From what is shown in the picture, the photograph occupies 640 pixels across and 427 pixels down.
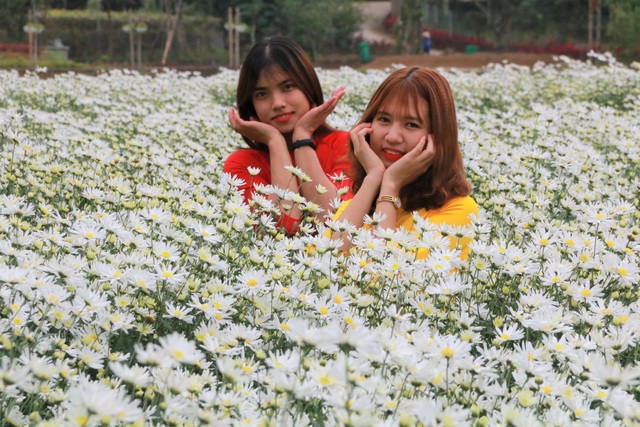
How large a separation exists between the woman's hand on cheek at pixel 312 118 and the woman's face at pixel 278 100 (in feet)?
0.22

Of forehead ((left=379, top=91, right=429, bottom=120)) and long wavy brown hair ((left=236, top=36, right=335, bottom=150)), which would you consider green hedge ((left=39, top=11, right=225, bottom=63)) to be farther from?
forehead ((left=379, top=91, right=429, bottom=120))

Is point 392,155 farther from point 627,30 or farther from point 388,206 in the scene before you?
point 627,30

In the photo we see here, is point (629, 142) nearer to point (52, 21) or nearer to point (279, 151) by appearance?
point (279, 151)

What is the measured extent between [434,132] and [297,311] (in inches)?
48.8

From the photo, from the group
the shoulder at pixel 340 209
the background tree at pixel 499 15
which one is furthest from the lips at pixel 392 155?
the background tree at pixel 499 15

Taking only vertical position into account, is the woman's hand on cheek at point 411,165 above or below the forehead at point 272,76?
below

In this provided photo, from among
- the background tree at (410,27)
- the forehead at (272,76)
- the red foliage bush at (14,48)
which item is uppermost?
the forehead at (272,76)

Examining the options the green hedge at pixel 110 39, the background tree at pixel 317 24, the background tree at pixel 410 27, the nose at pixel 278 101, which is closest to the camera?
the nose at pixel 278 101

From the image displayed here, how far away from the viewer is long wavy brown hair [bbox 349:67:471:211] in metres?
3.26

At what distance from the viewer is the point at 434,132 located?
10.8ft

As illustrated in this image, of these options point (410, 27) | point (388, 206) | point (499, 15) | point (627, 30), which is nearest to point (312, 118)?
point (388, 206)

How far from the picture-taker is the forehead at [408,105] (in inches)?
128

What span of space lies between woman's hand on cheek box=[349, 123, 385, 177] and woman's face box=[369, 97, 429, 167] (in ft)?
0.15

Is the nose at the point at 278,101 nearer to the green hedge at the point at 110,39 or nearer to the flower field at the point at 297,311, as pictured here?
the flower field at the point at 297,311
